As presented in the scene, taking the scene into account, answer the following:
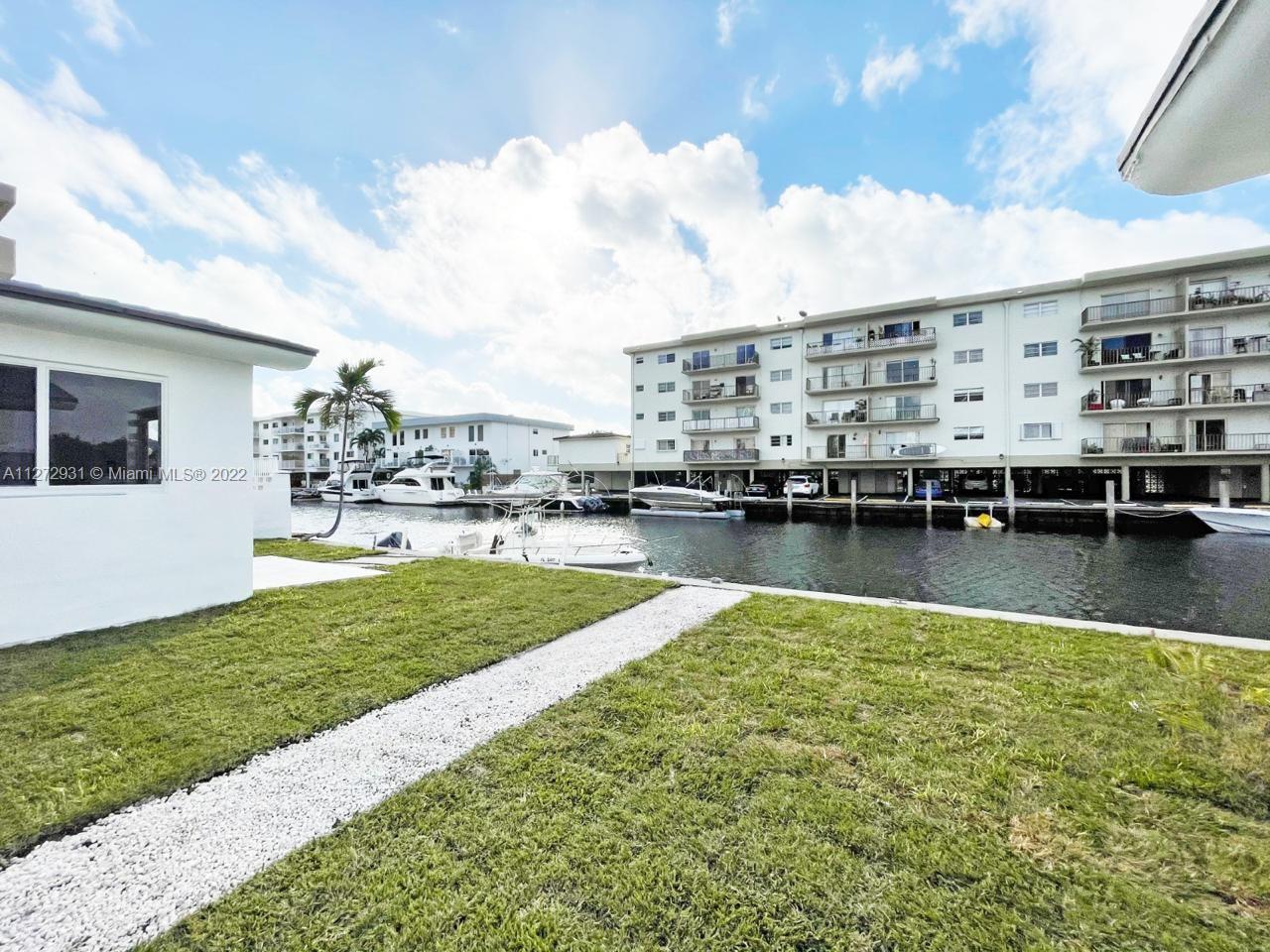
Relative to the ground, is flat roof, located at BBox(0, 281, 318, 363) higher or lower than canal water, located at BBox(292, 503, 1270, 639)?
higher

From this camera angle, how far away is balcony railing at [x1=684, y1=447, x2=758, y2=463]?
3613 centimetres

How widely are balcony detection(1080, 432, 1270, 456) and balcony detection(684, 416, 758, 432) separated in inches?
717

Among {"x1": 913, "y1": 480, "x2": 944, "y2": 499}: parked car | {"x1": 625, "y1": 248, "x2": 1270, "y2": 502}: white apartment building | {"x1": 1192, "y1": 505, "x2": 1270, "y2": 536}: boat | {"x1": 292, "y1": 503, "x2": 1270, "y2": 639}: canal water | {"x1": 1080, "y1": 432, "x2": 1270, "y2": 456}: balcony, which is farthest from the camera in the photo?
{"x1": 913, "y1": 480, "x2": 944, "y2": 499}: parked car

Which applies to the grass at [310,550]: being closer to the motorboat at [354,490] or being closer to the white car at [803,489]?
the white car at [803,489]

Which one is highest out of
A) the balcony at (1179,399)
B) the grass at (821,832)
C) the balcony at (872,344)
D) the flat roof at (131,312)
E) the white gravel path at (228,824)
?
the balcony at (872,344)

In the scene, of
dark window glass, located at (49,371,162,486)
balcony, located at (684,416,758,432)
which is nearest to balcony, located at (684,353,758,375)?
balcony, located at (684,416,758,432)

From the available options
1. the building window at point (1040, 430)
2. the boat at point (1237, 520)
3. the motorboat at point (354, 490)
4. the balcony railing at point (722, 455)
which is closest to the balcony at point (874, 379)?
the building window at point (1040, 430)

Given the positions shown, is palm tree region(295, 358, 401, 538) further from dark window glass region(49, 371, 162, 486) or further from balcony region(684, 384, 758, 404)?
balcony region(684, 384, 758, 404)

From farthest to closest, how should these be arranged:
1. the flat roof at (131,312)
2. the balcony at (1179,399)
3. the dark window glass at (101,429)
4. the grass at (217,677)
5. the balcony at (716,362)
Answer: the balcony at (716,362)
the balcony at (1179,399)
the dark window glass at (101,429)
the flat roof at (131,312)
the grass at (217,677)

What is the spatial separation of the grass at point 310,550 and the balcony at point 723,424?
28.3 metres

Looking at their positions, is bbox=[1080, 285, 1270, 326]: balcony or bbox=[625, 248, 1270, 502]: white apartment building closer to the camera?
bbox=[1080, 285, 1270, 326]: balcony

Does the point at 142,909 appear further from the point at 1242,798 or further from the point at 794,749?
the point at 1242,798

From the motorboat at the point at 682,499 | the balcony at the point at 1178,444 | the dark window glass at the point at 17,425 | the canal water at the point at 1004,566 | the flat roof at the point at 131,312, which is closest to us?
the flat roof at the point at 131,312

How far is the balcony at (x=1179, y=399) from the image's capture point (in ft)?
82.6
